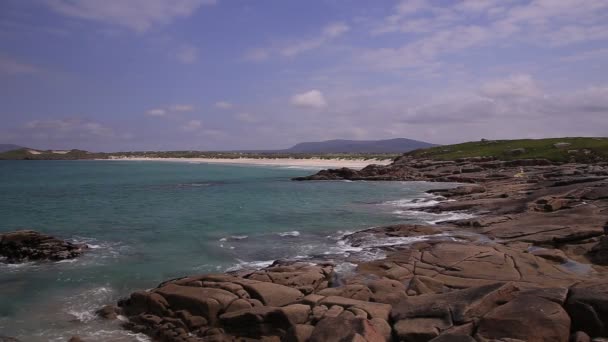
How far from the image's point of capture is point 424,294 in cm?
1452

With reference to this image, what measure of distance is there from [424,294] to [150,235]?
22.8m

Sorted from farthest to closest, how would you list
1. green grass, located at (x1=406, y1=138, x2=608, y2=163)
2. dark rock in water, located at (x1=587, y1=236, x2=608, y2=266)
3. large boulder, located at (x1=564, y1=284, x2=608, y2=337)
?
green grass, located at (x1=406, y1=138, x2=608, y2=163) → dark rock in water, located at (x1=587, y1=236, x2=608, y2=266) → large boulder, located at (x1=564, y1=284, x2=608, y2=337)

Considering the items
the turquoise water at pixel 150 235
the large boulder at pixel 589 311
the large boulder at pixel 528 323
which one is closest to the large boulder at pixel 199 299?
the turquoise water at pixel 150 235

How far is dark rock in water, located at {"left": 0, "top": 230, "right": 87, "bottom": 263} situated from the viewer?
24.7 m

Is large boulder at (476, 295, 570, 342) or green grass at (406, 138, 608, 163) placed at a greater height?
green grass at (406, 138, 608, 163)

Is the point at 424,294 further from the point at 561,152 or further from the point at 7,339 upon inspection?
the point at 561,152

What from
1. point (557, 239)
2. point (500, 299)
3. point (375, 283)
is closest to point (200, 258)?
point (375, 283)

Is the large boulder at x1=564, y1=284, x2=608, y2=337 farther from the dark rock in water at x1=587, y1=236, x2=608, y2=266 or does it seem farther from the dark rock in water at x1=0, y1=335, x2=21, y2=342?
the dark rock in water at x1=0, y1=335, x2=21, y2=342

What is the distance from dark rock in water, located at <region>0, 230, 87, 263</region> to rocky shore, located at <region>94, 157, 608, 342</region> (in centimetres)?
1029

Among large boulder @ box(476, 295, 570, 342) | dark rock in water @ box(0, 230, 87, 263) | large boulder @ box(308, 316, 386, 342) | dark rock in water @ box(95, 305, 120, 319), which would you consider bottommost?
dark rock in water @ box(95, 305, 120, 319)

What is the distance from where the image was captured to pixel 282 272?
60.1ft

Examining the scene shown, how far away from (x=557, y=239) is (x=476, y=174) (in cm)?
4832

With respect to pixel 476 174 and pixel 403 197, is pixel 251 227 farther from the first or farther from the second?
pixel 476 174

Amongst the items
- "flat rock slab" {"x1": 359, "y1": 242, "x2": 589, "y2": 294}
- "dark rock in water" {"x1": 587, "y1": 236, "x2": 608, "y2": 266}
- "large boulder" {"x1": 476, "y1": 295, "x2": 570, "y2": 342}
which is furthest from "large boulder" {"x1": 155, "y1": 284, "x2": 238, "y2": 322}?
"dark rock in water" {"x1": 587, "y1": 236, "x2": 608, "y2": 266}
